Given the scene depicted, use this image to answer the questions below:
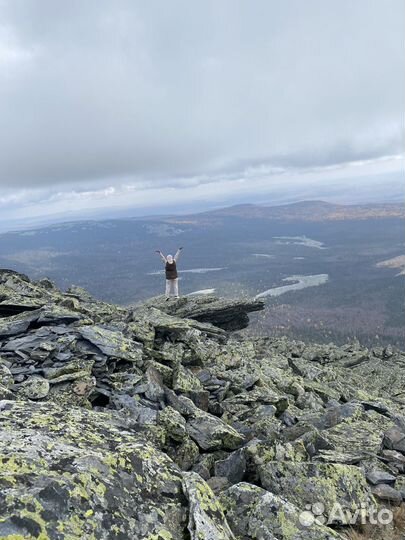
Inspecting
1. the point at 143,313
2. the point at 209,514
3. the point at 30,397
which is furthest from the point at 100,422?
the point at 143,313

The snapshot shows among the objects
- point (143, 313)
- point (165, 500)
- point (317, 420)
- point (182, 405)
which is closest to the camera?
point (165, 500)

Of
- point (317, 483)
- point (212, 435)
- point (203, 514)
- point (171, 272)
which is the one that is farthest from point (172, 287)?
point (203, 514)

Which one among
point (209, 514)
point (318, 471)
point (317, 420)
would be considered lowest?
point (317, 420)

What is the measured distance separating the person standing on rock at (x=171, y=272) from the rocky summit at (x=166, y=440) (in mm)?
8955

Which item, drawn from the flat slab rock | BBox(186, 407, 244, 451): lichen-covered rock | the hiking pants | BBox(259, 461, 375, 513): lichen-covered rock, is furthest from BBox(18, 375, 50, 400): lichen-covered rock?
the hiking pants

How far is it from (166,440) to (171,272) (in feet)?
79.9

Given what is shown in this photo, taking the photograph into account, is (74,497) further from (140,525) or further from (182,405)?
(182,405)

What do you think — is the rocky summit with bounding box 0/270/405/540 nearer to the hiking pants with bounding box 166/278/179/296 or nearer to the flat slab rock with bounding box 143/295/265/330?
the flat slab rock with bounding box 143/295/265/330

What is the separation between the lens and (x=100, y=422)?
35.6ft

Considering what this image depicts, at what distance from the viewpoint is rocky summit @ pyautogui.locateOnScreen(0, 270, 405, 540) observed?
812 cm

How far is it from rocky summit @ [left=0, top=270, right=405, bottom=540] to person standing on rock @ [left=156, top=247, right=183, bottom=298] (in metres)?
8.95

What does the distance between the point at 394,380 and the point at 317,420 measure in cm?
2936

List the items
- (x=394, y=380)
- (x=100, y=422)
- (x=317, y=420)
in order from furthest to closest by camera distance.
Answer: (x=394, y=380), (x=317, y=420), (x=100, y=422)

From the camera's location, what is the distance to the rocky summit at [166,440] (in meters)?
8.12
